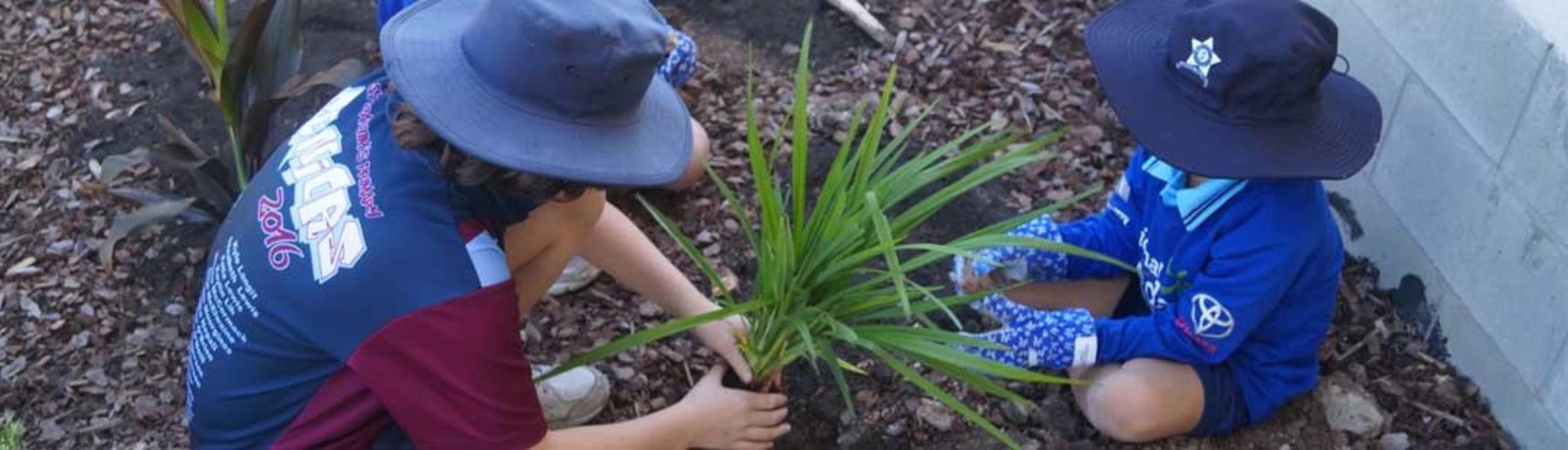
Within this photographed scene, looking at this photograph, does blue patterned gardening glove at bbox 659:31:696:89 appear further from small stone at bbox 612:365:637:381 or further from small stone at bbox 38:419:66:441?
small stone at bbox 38:419:66:441

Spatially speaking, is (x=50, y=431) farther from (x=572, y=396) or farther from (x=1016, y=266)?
(x=1016, y=266)

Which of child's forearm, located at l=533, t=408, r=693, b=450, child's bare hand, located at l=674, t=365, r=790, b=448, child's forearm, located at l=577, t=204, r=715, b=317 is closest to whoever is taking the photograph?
child's forearm, located at l=533, t=408, r=693, b=450

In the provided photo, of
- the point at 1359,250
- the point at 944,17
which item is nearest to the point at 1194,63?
the point at 1359,250

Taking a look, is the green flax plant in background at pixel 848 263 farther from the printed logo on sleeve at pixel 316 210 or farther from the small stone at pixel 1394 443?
the small stone at pixel 1394 443

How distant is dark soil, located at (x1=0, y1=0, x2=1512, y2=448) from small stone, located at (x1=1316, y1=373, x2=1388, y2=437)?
0.06 feet

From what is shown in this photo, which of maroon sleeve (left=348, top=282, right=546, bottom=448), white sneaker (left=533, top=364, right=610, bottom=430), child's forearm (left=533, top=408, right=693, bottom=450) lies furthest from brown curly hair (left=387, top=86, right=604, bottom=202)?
white sneaker (left=533, top=364, right=610, bottom=430)

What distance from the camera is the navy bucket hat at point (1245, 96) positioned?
1996 millimetres

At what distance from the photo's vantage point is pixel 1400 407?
244cm

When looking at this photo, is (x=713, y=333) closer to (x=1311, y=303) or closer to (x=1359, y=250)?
(x=1311, y=303)

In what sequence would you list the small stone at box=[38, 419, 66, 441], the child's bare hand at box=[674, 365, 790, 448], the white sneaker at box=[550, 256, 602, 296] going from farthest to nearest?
the white sneaker at box=[550, 256, 602, 296] < the small stone at box=[38, 419, 66, 441] < the child's bare hand at box=[674, 365, 790, 448]

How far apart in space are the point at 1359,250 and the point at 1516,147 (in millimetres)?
448

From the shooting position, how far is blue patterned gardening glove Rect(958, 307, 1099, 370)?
91.7 inches

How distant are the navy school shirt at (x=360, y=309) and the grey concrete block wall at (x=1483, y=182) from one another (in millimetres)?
1392

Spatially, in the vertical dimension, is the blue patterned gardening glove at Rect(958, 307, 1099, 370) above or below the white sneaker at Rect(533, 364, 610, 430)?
above
